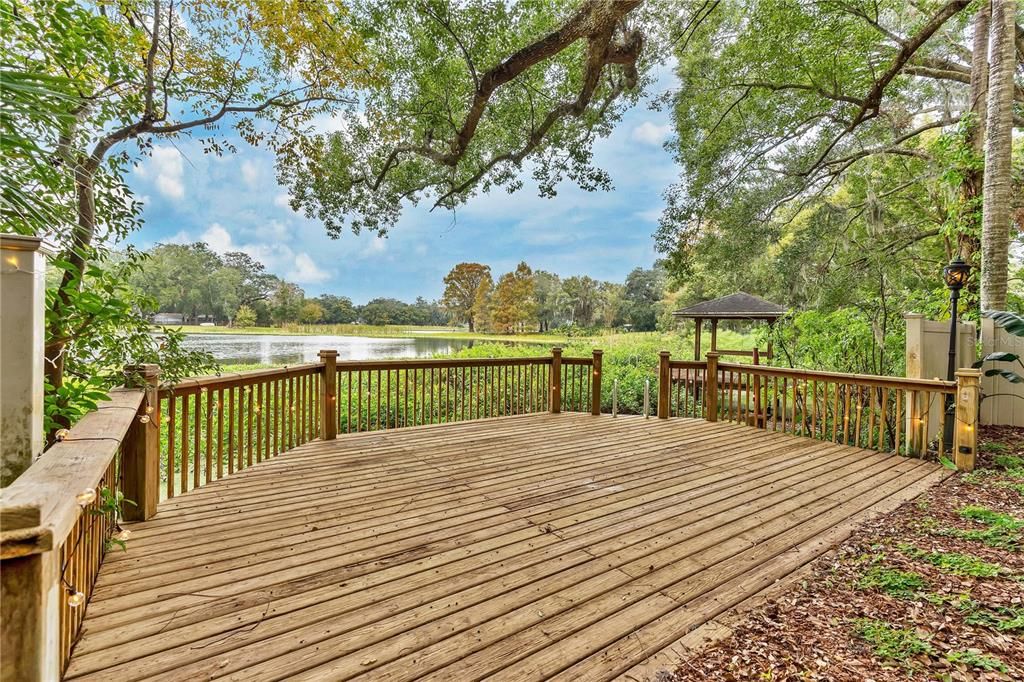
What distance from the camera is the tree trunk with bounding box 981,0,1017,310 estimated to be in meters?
4.66

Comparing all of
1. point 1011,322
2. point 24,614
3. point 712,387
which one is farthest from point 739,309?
point 24,614

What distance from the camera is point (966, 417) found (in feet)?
12.6

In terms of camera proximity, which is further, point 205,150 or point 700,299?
point 700,299

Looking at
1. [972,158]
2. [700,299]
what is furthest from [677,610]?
[700,299]

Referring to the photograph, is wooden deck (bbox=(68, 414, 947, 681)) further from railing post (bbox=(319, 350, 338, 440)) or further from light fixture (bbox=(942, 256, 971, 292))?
light fixture (bbox=(942, 256, 971, 292))

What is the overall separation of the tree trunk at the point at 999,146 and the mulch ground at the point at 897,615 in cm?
367

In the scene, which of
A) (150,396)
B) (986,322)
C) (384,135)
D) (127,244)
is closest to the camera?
(150,396)

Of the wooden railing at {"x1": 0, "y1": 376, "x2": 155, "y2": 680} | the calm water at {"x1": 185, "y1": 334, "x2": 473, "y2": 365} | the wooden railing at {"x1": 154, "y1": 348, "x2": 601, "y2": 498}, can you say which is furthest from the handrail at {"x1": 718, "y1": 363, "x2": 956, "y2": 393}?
the wooden railing at {"x1": 0, "y1": 376, "x2": 155, "y2": 680}

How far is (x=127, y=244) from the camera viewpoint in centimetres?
296

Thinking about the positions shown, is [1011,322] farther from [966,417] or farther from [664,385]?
[664,385]

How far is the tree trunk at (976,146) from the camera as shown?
5.36 meters

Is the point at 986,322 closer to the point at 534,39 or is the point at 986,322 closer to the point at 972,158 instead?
the point at 972,158

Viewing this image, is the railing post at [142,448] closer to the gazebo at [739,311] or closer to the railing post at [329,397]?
the railing post at [329,397]

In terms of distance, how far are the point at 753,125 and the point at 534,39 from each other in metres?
4.53
